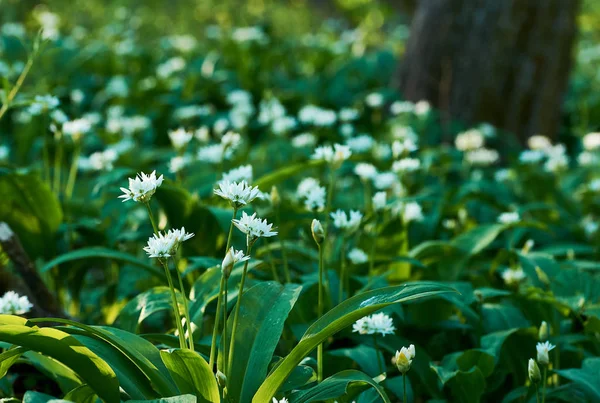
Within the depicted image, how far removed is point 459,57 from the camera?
486 cm

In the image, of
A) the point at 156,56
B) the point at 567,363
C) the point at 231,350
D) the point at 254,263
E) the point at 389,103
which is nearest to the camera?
the point at 231,350

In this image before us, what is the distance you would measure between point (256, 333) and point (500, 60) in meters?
3.49

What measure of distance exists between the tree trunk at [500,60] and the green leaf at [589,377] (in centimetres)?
299

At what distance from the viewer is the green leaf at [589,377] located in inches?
74.6

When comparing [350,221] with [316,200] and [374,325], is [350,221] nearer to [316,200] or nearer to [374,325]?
[316,200]

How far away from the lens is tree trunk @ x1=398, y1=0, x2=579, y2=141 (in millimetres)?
4734

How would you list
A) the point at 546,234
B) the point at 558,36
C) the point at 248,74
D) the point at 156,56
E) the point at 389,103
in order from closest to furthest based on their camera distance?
the point at 546,234
the point at 558,36
the point at 389,103
the point at 248,74
the point at 156,56

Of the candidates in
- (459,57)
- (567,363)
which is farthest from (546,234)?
(459,57)

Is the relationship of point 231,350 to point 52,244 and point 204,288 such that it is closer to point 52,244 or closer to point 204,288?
point 204,288

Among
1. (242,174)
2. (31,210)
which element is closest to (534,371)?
(242,174)

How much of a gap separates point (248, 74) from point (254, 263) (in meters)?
3.84

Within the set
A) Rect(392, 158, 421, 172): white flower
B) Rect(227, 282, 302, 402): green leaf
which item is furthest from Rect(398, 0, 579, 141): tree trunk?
Rect(227, 282, 302, 402): green leaf

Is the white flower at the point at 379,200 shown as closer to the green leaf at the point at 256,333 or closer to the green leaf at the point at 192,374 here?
the green leaf at the point at 256,333

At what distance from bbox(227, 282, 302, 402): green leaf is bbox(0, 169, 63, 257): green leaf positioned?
1.12 metres
